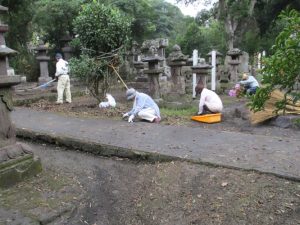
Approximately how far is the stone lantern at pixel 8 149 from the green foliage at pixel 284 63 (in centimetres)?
310

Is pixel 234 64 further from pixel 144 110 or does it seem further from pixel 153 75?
pixel 144 110

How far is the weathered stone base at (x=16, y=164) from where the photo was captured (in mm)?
4383

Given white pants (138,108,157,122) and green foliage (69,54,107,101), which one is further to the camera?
green foliage (69,54,107,101)

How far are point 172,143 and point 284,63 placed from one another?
11.6 ft

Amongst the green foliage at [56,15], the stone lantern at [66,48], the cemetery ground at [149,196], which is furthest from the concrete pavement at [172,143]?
the green foliage at [56,15]

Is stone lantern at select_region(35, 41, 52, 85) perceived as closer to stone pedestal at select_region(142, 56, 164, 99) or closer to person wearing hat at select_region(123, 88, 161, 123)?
stone pedestal at select_region(142, 56, 164, 99)

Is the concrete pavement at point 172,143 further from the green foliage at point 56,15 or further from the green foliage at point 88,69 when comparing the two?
the green foliage at point 56,15

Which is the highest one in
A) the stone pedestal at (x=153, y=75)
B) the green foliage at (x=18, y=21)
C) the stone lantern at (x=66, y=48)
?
the green foliage at (x=18, y=21)

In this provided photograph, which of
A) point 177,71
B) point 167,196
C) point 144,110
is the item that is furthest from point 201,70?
point 167,196

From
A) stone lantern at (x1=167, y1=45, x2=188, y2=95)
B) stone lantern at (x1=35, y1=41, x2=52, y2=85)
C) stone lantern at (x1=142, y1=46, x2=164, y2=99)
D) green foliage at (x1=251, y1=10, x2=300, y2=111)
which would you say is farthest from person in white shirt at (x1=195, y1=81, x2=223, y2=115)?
stone lantern at (x1=35, y1=41, x2=52, y2=85)

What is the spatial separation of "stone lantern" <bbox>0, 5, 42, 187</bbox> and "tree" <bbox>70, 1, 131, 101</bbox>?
4.84m

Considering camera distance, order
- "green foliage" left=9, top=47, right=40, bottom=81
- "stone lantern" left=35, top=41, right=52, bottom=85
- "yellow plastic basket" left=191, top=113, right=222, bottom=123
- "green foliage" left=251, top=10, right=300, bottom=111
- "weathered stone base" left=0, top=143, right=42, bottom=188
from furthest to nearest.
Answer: "green foliage" left=9, top=47, right=40, bottom=81 → "stone lantern" left=35, top=41, right=52, bottom=85 → "yellow plastic basket" left=191, top=113, right=222, bottom=123 → "weathered stone base" left=0, top=143, right=42, bottom=188 → "green foliage" left=251, top=10, right=300, bottom=111

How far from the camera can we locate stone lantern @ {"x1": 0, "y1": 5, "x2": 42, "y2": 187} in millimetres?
→ 4430

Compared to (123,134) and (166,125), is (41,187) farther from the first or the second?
(166,125)
